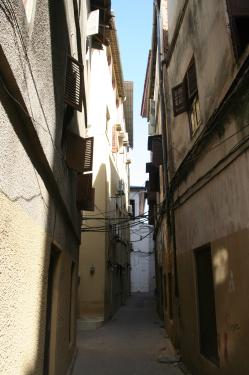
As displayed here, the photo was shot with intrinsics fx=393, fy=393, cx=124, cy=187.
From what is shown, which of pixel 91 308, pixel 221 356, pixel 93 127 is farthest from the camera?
pixel 93 127

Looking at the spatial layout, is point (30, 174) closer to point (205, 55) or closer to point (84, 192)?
point (205, 55)

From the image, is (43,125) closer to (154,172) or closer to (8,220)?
(8,220)

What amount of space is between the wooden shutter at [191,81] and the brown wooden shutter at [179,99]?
0.31 metres

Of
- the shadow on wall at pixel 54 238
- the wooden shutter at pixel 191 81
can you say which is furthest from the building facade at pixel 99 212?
the shadow on wall at pixel 54 238

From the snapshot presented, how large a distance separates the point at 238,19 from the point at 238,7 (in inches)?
6.1

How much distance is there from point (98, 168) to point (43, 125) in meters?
13.3

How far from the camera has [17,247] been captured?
323 cm

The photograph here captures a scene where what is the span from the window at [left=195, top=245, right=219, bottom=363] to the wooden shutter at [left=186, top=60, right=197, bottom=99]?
11.3 feet

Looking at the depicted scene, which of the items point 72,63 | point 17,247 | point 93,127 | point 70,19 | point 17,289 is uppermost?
point 93,127

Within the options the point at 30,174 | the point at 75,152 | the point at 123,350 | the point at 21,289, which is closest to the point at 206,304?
the point at 75,152

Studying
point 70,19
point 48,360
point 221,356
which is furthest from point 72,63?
point 221,356

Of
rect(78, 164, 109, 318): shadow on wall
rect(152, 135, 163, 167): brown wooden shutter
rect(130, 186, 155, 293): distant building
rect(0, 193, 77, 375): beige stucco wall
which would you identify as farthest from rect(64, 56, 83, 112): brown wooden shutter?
rect(130, 186, 155, 293): distant building

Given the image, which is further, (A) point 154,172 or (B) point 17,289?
(A) point 154,172

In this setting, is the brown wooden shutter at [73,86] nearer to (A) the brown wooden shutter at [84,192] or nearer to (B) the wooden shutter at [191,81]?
(B) the wooden shutter at [191,81]
